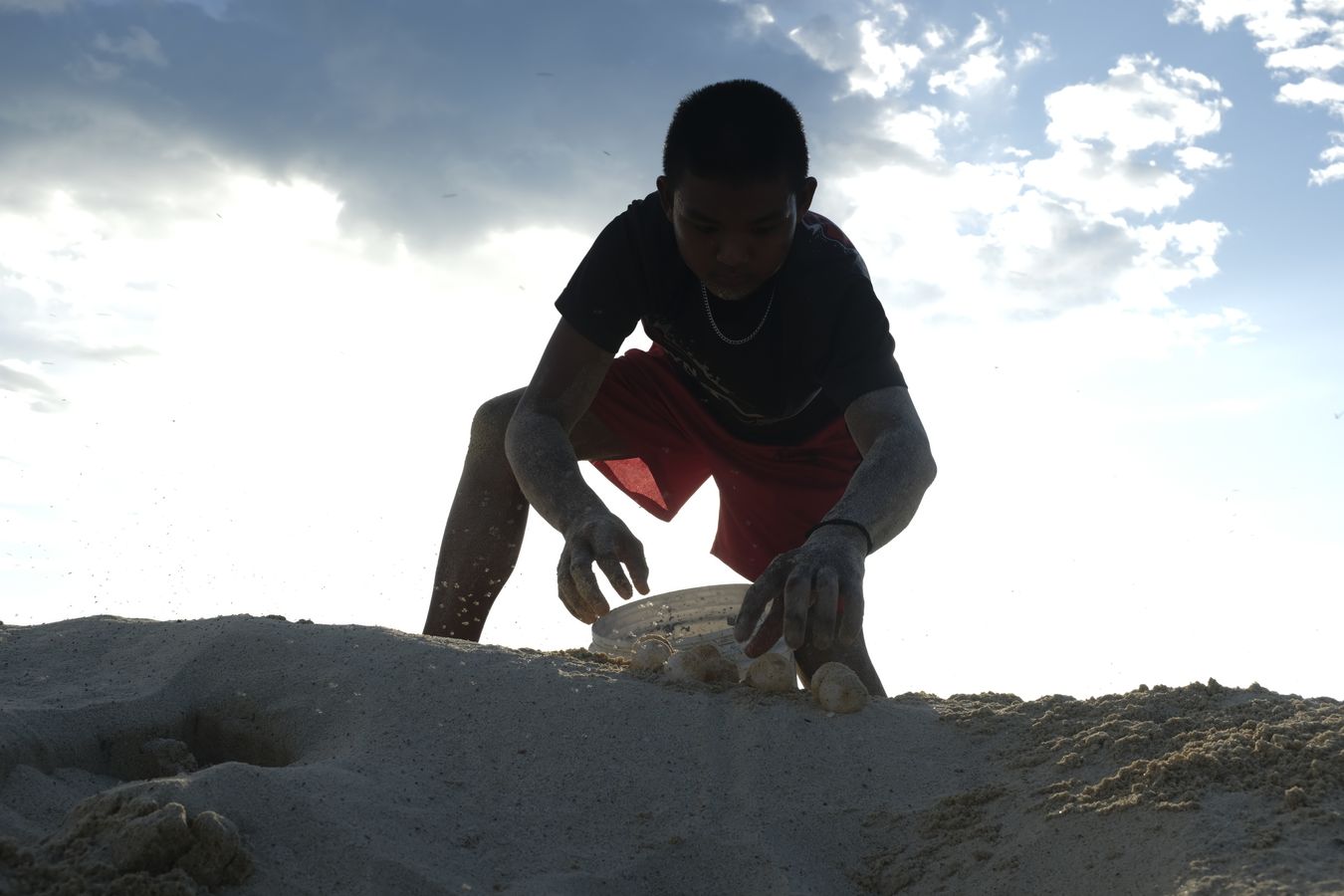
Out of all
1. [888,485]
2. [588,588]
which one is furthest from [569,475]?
[888,485]

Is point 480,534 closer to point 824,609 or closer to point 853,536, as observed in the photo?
point 853,536

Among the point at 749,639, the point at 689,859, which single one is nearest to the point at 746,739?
the point at 749,639

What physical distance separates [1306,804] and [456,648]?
1638 mm

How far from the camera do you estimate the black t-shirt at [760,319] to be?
2.89m

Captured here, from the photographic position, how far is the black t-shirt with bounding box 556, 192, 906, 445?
114 inches

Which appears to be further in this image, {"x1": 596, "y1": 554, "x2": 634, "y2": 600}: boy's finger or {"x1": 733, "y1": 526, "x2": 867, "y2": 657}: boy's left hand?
{"x1": 596, "y1": 554, "x2": 634, "y2": 600}: boy's finger

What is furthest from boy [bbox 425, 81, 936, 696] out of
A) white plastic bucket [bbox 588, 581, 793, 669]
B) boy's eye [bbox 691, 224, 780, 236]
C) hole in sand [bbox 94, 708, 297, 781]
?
hole in sand [bbox 94, 708, 297, 781]

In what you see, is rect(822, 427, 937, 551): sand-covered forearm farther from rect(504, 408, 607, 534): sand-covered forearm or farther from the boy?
rect(504, 408, 607, 534): sand-covered forearm

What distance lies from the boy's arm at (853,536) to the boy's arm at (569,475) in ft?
0.98

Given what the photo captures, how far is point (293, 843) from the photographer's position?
5.36 ft

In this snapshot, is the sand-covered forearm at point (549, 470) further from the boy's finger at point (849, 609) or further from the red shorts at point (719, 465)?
the boy's finger at point (849, 609)

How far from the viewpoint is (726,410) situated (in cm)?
339

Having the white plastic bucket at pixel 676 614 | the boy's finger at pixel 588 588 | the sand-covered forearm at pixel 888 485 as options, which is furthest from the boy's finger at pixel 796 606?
the white plastic bucket at pixel 676 614

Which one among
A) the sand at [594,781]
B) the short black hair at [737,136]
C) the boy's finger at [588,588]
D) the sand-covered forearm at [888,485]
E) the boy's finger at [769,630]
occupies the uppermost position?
the short black hair at [737,136]
